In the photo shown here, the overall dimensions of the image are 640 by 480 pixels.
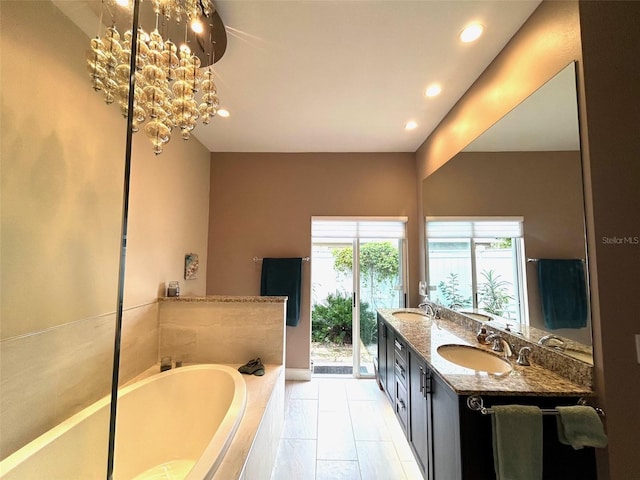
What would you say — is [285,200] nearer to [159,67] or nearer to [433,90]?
[433,90]

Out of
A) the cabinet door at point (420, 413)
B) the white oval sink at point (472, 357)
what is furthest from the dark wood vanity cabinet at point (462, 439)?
the white oval sink at point (472, 357)

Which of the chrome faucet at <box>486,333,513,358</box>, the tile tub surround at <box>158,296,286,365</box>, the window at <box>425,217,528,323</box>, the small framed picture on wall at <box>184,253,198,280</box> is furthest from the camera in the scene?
the small framed picture on wall at <box>184,253,198,280</box>

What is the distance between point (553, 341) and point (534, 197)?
0.84 m

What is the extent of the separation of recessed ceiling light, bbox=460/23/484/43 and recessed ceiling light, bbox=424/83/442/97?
46 centimetres

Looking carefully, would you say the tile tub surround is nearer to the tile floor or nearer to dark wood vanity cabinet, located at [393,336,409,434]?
the tile floor

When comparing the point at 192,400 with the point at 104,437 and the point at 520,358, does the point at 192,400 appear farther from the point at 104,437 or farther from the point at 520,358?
the point at 520,358

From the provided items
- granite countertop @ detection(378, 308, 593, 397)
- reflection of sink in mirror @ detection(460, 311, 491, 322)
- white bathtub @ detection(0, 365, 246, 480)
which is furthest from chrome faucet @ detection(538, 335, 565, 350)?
white bathtub @ detection(0, 365, 246, 480)

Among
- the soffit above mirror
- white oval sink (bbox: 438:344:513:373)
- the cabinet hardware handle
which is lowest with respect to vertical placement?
the cabinet hardware handle

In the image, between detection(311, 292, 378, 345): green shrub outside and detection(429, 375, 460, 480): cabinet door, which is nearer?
detection(429, 375, 460, 480): cabinet door

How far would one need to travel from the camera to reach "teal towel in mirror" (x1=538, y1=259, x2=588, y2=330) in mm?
1277

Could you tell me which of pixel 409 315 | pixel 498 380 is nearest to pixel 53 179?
pixel 498 380

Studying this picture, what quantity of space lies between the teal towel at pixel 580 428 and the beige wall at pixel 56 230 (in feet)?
8.05

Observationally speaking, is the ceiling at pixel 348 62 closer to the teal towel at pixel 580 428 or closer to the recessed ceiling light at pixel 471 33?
the recessed ceiling light at pixel 471 33

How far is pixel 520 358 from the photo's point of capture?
1552 mm
